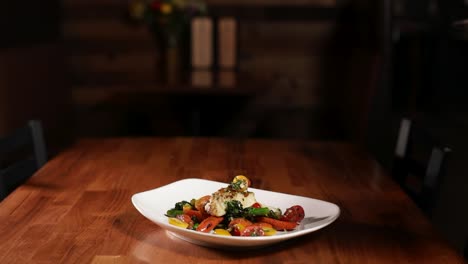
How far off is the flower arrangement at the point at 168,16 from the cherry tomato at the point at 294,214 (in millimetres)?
3243

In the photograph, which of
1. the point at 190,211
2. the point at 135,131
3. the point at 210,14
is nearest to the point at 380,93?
the point at 210,14

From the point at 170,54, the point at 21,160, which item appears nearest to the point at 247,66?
the point at 170,54

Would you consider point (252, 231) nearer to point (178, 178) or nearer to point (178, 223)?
point (178, 223)

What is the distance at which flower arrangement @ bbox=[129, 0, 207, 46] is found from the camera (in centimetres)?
443

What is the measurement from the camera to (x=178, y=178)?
71.4 inches

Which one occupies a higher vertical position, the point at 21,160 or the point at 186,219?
the point at 186,219

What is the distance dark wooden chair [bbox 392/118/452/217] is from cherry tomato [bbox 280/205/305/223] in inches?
22.1

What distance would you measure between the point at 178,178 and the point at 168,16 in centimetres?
282

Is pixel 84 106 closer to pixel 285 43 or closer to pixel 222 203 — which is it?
pixel 285 43

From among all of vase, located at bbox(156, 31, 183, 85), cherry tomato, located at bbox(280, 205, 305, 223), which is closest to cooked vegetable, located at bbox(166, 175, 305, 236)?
cherry tomato, located at bbox(280, 205, 305, 223)

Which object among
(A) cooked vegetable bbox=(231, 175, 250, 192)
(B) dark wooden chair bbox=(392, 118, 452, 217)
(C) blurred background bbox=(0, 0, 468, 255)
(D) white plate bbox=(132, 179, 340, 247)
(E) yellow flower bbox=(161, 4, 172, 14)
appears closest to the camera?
(D) white plate bbox=(132, 179, 340, 247)

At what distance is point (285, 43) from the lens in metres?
5.54

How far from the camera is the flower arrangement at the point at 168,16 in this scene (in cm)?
443

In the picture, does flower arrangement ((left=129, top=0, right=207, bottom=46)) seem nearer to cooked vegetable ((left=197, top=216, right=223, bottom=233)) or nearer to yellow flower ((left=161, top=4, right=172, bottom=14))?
yellow flower ((left=161, top=4, right=172, bottom=14))
